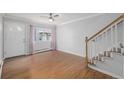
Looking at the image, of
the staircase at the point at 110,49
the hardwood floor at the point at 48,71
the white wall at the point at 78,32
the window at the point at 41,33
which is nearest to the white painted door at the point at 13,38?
the hardwood floor at the point at 48,71

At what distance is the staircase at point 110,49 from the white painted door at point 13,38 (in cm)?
218

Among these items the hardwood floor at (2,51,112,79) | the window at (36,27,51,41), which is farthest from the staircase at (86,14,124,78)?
the window at (36,27,51,41)

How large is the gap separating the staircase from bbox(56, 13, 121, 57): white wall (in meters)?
0.37

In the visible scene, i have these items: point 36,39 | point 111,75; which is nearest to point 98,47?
point 111,75

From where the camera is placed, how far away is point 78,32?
348cm

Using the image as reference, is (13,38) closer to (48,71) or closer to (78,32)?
(48,71)

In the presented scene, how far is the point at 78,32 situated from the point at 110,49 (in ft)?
5.35

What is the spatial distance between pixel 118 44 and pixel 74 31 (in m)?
1.92

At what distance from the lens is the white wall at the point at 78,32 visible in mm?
2649

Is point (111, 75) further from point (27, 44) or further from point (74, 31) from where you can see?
point (27, 44)

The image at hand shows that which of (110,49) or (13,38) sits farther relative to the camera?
(13,38)

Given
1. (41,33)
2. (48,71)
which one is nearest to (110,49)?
(48,71)
